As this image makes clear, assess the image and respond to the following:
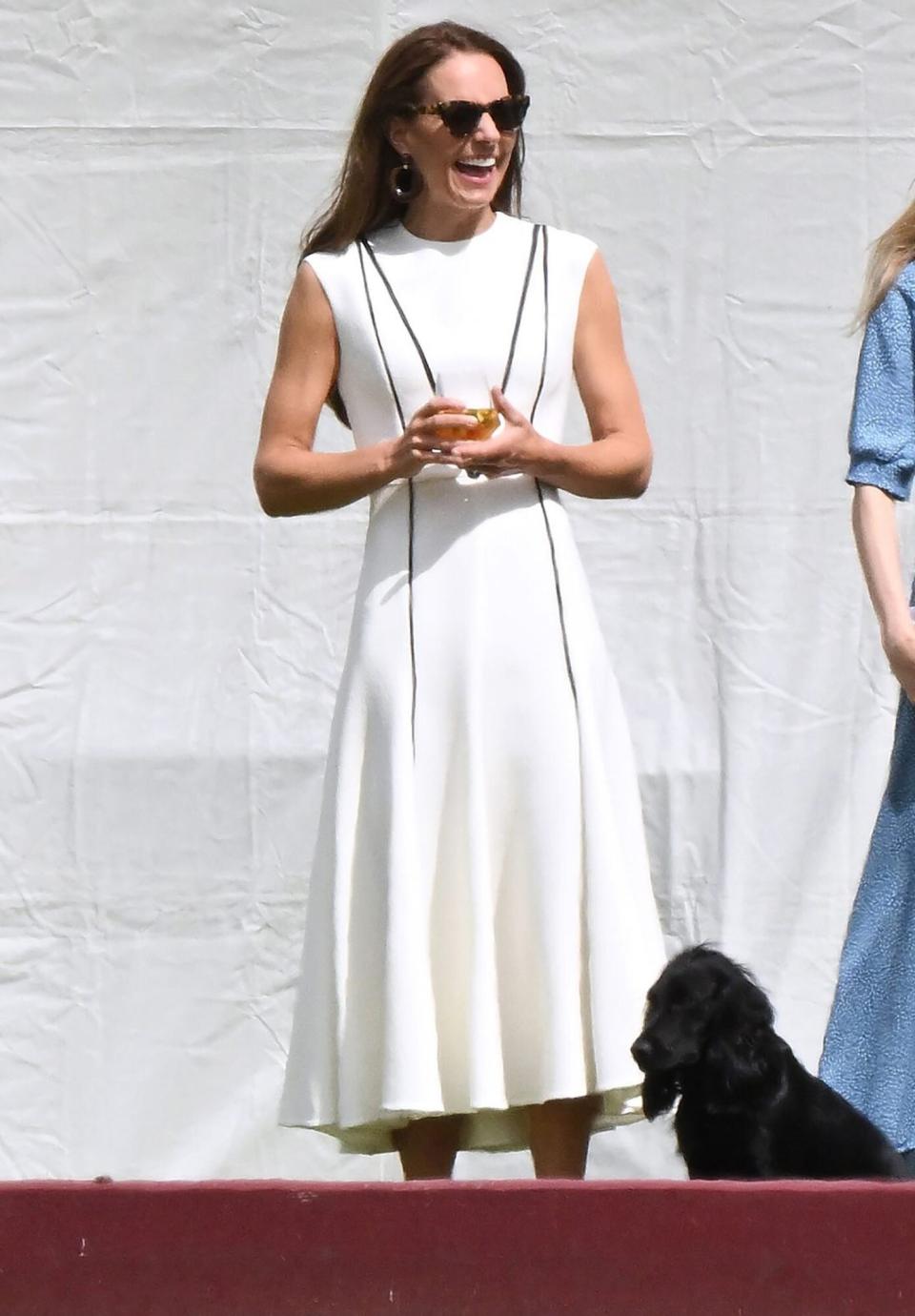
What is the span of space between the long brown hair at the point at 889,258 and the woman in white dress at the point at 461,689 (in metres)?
0.39

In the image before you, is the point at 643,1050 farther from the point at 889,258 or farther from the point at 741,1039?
the point at 889,258

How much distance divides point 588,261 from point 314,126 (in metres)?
1.13

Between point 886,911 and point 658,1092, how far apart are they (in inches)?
15.1

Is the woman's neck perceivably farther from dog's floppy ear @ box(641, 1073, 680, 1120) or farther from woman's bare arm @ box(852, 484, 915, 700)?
dog's floppy ear @ box(641, 1073, 680, 1120)

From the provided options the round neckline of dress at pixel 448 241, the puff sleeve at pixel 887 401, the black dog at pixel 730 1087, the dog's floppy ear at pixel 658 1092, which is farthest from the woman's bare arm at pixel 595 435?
the dog's floppy ear at pixel 658 1092

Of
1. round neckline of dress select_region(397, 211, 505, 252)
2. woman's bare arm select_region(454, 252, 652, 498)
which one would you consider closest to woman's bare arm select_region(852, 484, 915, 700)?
woman's bare arm select_region(454, 252, 652, 498)

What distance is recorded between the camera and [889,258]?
279 cm

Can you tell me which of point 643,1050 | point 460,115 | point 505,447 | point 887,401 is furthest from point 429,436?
point 643,1050

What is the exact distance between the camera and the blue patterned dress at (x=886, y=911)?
8.84 feet

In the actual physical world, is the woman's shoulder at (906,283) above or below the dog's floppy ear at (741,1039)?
above

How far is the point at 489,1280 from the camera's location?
7.68 feet

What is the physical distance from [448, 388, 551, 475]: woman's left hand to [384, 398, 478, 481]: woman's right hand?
17 millimetres

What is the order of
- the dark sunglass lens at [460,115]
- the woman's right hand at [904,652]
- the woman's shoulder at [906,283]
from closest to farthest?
1. the woman's right hand at [904,652]
2. the woman's shoulder at [906,283]
3. the dark sunglass lens at [460,115]

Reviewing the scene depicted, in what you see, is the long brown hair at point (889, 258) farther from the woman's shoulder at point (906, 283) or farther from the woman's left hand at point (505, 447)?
the woman's left hand at point (505, 447)
